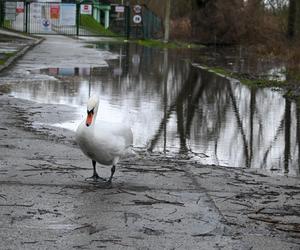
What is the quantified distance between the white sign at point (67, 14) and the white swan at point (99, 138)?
49.1 metres

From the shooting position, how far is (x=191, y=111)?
1542cm

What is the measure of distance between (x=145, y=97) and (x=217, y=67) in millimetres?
12615

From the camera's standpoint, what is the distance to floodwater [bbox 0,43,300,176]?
36.2 ft

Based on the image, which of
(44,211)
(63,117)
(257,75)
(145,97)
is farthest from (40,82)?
(44,211)

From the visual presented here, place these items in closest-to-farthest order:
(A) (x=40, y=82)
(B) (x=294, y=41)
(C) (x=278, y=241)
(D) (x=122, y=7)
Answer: (C) (x=278, y=241)
(A) (x=40, y=82)
(B) (x=294, y=41)
(D) (x=122, y=7)

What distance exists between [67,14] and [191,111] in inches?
1666

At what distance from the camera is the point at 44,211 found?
6.58m

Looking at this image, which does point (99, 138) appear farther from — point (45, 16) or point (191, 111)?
point (45, 16)

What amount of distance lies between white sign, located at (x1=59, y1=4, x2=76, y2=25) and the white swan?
4914 cm

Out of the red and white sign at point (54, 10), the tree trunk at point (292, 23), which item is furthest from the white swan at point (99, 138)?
the red and white sign at point (54, 10)

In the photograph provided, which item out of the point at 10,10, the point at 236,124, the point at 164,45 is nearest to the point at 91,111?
the point at 236,124

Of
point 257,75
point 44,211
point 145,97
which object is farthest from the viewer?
point 257,75

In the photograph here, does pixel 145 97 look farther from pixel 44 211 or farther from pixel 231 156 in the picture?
pixel 44 211

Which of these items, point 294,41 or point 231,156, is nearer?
point 231,156
